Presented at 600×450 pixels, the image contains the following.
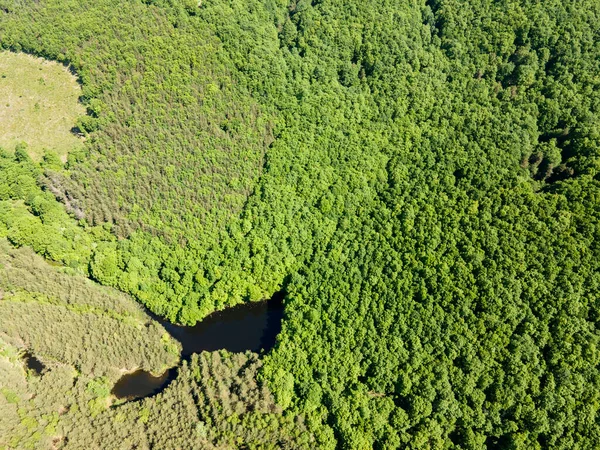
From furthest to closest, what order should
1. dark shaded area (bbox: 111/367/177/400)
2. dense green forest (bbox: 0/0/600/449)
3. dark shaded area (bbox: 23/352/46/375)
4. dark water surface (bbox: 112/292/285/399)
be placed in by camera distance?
dark water surface (bbox: 112/292/285/399), dark shaded area (bbox: 111/367/177/400), dark shaded area (bbox: 23/352/46/375), dense green forest (bbox: 0/0/600/449)

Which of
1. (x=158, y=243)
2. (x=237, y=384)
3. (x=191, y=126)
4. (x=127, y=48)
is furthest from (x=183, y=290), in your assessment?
(x=127, y=48)

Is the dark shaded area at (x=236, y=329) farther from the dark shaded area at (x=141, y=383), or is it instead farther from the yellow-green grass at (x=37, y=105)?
the yellow-green grass at (x=37, y=105)

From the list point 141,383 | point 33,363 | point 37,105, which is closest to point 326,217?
point 141,383

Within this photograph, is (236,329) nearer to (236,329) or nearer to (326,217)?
(236,329)

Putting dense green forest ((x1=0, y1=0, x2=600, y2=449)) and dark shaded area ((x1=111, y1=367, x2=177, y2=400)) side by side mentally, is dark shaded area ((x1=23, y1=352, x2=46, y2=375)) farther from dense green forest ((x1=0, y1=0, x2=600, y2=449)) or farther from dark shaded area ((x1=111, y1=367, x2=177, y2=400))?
dark shaded area ((x1=111, y1=367, x2=177, y2=400))

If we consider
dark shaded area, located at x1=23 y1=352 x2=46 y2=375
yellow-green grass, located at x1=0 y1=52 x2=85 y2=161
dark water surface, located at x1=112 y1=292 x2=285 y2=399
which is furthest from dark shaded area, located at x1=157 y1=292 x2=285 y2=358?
yellow-green grass, located at x1=0 y1=52 x2=85 y2=161

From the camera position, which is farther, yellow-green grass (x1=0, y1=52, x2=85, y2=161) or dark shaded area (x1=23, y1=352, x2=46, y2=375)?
yellow-green grass (x1=0, y1=52, x2=85, y2=161)
